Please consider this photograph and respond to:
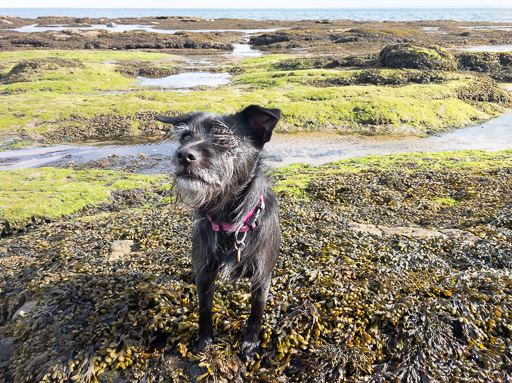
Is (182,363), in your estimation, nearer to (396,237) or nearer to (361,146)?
(396,237)

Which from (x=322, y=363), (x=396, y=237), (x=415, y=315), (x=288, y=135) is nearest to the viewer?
(x=322, y=363)

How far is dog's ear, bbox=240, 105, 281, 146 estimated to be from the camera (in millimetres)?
2727

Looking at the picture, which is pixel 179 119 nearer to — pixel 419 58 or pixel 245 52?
pixel 419 58

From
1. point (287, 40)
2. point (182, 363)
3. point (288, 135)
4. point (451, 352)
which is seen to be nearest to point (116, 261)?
point (182, 363)

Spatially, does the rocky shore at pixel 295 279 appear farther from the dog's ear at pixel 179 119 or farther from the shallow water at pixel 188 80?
the shallow water at pixel 188 80

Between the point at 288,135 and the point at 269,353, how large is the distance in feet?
40.7

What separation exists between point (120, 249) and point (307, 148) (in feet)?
31.7

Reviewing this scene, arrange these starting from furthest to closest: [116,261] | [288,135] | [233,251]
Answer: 1. [288,135]
2. [116,261]
3. [233,251]

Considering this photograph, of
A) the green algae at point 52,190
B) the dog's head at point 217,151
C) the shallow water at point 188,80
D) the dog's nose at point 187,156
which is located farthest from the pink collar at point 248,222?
the shallow water at point 188,80

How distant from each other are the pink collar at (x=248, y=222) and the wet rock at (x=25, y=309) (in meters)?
2.88

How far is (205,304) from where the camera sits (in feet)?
10.8

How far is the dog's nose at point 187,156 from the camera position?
2.44 meters

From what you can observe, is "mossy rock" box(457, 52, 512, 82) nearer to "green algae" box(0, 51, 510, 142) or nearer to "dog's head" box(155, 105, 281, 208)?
"green algae" box(0, 51, 510, 142)

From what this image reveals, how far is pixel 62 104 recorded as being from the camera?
16.8 metres
